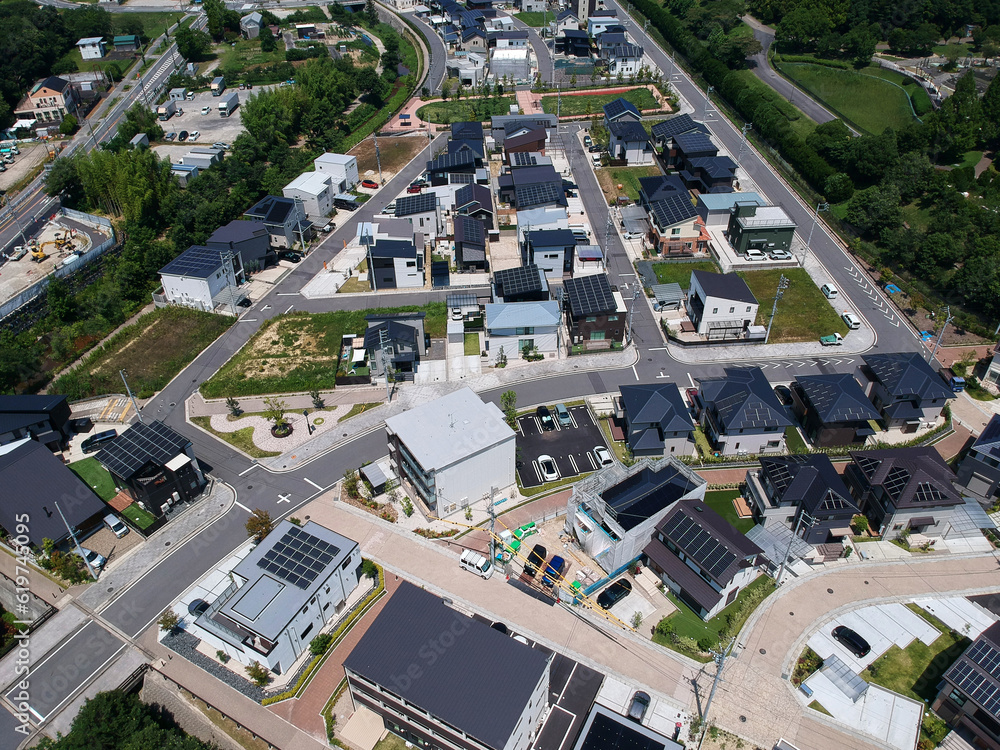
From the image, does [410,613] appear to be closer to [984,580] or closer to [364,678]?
[364,678]

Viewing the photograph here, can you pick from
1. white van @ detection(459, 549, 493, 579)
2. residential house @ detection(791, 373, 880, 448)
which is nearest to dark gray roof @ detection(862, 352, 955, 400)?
residential house @ detection(791, 373, 880, 448)

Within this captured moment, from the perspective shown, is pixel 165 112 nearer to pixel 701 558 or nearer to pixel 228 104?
pixel 228 104

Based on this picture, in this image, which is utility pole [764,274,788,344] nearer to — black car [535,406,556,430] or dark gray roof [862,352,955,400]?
dark gray roof [862,352,955,400]

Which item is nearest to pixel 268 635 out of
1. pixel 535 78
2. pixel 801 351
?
pixel 801 351

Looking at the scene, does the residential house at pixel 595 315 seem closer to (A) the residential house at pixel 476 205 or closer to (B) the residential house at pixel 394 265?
(B) the residential house at pixel 394 265

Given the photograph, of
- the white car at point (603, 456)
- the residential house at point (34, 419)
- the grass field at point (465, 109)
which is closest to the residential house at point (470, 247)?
the white car at point (603, 456)

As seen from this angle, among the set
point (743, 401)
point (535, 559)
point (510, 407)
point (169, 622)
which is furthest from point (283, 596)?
point (743, 401)
